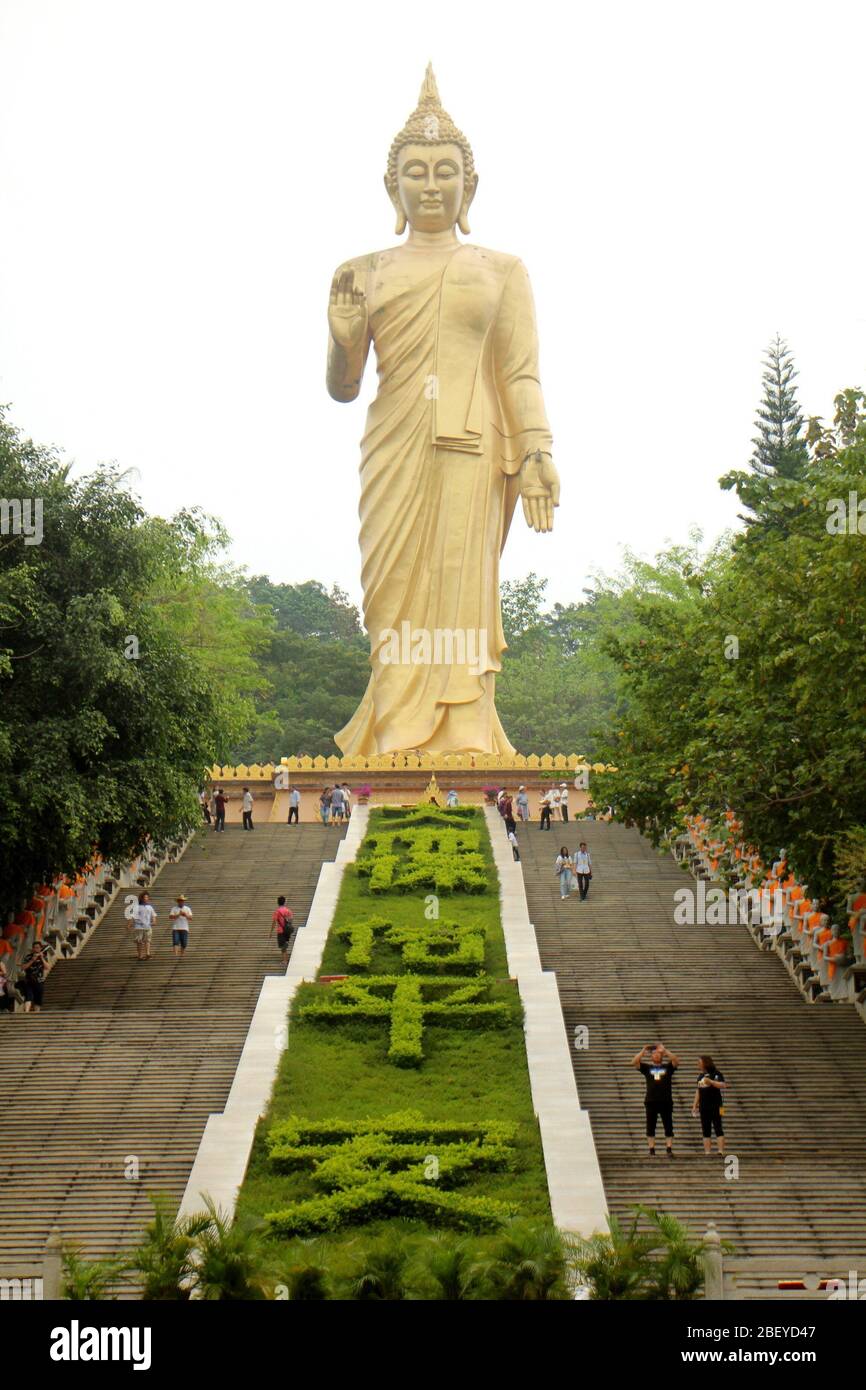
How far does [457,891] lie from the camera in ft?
65.0

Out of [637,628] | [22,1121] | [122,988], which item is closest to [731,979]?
[122,988]

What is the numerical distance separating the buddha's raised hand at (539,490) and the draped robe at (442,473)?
14.7 inches

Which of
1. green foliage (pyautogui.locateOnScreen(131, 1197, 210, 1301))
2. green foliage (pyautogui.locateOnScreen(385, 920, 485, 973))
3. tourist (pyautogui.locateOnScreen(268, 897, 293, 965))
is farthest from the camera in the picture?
tourist (pyautogui.locateOnScreen(268, 897, 293, 965))

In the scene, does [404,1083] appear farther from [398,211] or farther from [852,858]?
[398,211]

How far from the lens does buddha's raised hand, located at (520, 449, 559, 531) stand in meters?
25.5

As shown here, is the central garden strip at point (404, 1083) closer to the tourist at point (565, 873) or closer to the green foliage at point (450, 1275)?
the tourist at point (565, 873)

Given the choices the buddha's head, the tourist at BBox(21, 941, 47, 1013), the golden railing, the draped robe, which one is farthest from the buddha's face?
the tourist at BBox(21, 941, 47, 1013)

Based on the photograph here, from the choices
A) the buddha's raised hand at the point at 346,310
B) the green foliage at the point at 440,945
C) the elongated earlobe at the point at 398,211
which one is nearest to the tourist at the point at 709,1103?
the green foliage at the point at 440,945

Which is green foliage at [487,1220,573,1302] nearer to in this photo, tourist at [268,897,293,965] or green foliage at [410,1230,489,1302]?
green foliage at [410,1230,489,1302]

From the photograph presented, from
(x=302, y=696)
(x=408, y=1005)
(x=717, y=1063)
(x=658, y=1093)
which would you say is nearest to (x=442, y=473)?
(x=408, y=1005)

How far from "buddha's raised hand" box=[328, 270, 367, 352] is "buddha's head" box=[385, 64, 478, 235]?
1371 mm

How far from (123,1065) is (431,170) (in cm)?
1595
